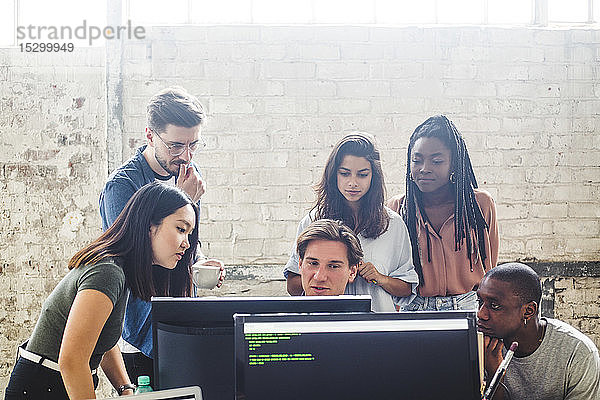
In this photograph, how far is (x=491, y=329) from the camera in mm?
2168

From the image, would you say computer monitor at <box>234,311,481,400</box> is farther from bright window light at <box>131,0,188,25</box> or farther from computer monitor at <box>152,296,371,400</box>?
bright window light at <box>131,0,188,25</box>

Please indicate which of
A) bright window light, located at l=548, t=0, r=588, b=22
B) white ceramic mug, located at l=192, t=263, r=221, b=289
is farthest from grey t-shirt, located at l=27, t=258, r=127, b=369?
bright window light, located at l=548, t=0, r=588, b=22

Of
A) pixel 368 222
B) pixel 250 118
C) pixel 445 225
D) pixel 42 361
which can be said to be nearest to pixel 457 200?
pixel 445 225

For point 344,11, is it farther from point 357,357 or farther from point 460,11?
point 357,357

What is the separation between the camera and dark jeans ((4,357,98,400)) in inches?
82.8

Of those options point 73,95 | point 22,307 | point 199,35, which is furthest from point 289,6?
point 22,307

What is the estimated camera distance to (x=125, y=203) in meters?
2.85

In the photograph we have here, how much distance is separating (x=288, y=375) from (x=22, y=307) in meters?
2.48

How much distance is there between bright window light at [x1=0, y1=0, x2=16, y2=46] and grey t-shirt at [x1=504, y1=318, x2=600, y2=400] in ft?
9.71

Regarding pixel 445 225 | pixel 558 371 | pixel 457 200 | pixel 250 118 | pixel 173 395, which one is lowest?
pixel 558 371

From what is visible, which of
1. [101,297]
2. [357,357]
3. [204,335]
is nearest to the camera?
[357,357]

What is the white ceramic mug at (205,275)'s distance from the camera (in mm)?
2938

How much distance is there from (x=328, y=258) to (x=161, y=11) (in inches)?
66.6

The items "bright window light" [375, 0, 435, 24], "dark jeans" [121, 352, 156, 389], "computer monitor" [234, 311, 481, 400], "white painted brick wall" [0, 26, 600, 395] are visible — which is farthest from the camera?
"bright window light" [375, 0, 435, 24]
